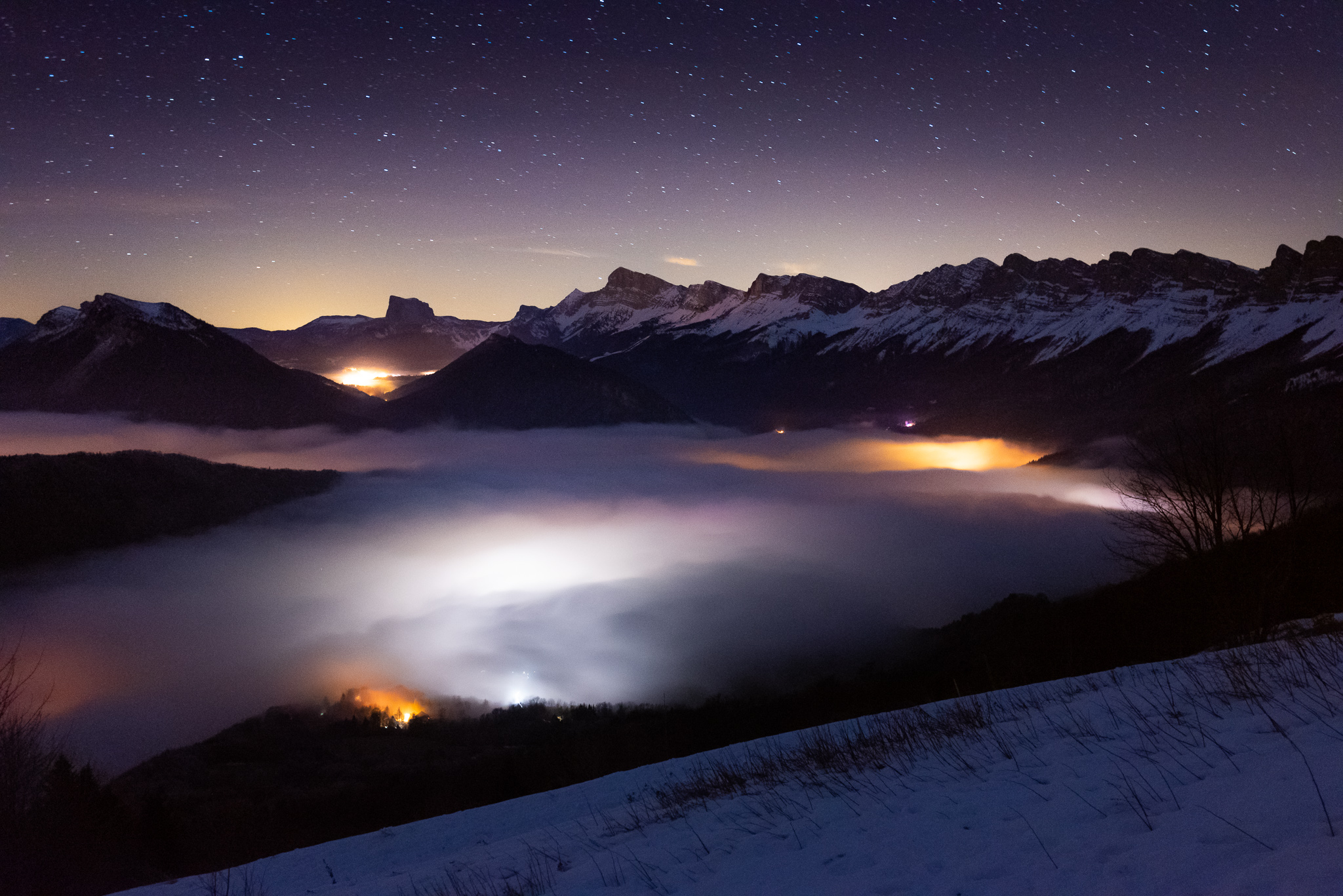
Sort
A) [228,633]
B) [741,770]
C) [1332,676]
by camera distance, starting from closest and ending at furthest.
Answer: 1. [1332,676]
2. [741,770]
3. [228,633]

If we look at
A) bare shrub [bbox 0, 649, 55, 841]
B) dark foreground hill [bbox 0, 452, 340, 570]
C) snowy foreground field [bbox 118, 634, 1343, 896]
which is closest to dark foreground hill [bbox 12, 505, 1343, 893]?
bare shrub [bbox 0, 649, 55, 841]

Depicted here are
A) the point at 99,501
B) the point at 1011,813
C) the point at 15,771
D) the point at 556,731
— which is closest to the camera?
the point at 1011,813

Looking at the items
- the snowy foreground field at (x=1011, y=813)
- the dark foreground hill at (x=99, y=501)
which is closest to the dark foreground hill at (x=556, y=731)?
the snowy foreground field at (x=1011, y=813)

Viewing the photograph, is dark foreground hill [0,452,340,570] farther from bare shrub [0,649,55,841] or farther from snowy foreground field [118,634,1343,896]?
snowy foreground field [118,634,1343,896]

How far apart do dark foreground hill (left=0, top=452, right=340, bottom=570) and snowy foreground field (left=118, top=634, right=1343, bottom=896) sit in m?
161

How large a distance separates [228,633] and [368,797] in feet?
414

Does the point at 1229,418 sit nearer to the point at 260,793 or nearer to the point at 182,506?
the point at 260,793

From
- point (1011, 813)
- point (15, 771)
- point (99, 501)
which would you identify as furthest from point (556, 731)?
point (99, 501)

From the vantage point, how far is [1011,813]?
779 centimetres

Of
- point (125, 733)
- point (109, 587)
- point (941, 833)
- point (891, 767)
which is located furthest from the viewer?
point (109, 587)

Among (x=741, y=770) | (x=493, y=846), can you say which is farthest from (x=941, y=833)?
(x=493, y=846)

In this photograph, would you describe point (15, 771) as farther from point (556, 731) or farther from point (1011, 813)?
point (556, 731)

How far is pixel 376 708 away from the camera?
401ft

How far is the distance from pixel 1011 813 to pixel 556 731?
107358 millimetres
